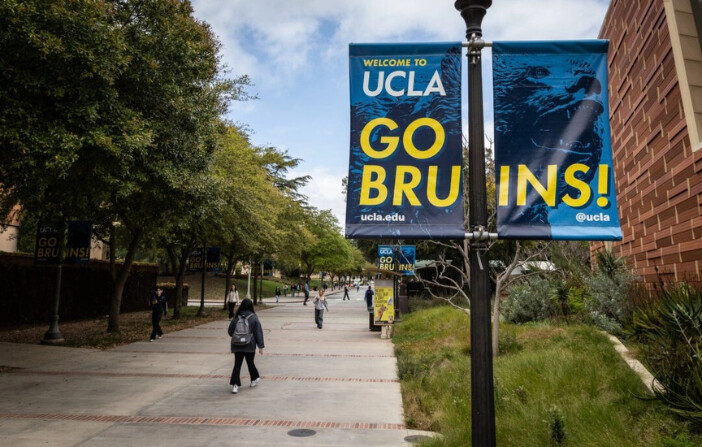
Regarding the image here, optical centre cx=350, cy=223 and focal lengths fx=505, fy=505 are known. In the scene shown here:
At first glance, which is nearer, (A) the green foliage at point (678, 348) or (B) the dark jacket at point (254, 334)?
(A) the green foliage at point (678, 348)

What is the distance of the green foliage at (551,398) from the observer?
5.05 m

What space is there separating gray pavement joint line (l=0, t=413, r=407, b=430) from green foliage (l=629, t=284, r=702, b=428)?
3.42m

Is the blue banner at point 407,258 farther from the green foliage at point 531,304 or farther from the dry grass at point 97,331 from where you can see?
the dry grass at point 97,331

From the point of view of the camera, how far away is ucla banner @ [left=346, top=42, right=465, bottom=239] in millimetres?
3932

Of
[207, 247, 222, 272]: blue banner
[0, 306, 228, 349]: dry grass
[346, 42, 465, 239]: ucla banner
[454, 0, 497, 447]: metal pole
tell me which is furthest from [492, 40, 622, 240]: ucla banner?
[207, 247, 222, 272]: blue banner

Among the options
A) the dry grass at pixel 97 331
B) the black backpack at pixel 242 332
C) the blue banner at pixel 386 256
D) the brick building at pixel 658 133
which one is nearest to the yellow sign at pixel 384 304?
the blue banner at pixel 386 256

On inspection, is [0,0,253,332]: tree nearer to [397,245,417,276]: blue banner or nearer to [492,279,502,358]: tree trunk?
[492,279,502,358]: tree trunk

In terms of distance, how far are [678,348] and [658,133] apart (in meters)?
4.32

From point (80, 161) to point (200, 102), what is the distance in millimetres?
3545

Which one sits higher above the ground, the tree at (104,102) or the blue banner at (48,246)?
the tree at (104,102)

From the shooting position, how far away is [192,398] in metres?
8.85

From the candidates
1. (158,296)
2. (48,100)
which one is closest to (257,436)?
(48,100)

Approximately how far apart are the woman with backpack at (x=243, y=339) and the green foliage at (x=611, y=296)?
6.63 m

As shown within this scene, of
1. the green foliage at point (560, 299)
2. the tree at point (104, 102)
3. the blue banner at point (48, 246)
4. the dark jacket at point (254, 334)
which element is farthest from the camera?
the blue banner at point (48, 246)
